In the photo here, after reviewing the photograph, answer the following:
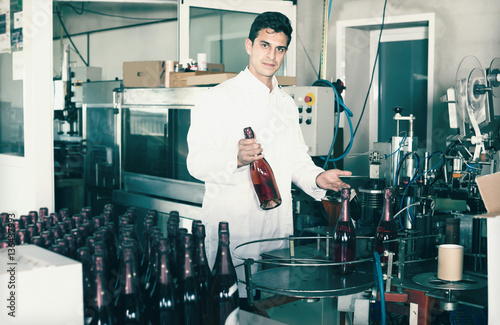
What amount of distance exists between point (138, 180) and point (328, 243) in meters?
2.07

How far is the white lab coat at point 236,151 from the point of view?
1880 mm

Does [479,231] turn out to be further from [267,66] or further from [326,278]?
[267,66]

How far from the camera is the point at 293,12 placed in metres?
4.29

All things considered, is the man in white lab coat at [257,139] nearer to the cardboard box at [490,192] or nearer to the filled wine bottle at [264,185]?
the filled wine bottle at [264,185]

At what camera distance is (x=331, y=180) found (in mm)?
1738

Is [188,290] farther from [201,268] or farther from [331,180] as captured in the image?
[331,180]

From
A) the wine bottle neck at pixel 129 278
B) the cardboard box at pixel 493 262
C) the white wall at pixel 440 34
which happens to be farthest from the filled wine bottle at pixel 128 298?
the white wall at pixel 440 34

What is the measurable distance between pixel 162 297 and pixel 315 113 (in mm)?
2135

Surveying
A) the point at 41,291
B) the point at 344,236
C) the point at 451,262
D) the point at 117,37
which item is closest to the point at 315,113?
the point at 344,236

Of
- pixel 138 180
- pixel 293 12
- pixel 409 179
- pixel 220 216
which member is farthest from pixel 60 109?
pixel 409 179

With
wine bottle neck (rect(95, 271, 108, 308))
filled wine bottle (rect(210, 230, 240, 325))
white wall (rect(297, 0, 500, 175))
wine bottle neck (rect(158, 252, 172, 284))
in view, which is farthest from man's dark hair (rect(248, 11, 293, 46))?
white wall (rect(297, 0, 500, 175))

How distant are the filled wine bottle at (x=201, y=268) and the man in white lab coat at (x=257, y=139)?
586mm

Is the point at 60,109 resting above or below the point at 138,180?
above

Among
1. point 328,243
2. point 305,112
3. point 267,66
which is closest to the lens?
point 328,243
